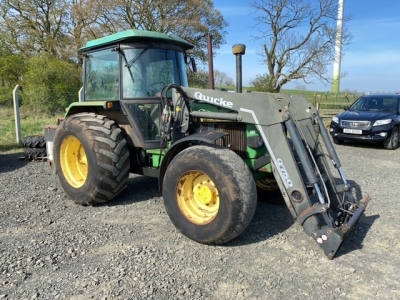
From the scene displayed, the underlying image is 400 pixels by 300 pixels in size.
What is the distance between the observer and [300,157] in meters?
3.31

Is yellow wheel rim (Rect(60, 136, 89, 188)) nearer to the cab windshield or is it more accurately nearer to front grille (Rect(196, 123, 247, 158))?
the cab windshield

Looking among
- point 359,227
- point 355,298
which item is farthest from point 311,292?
point 359,227

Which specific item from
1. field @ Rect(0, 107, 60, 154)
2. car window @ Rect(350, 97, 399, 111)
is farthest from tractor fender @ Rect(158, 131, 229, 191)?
car window @ Rect(350, 97, 399, 111)

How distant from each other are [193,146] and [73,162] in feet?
7.72

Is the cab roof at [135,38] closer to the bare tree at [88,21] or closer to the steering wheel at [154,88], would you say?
the steering wheel at [154,88]

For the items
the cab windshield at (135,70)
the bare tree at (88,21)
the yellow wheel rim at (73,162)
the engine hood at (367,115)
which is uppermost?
the bare tree at (88,21)

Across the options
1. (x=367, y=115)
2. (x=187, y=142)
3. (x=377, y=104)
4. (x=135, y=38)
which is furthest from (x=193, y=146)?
(x=377, y=104)

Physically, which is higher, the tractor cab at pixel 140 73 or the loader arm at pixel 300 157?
the tractor cab at pixel 140 73

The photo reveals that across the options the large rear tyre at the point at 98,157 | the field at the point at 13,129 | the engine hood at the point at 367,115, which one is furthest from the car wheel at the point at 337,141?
the field at the point at 13,129

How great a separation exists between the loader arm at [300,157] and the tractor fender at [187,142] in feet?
0.88

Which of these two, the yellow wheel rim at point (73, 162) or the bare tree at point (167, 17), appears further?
the bare tree at point (167, 17)

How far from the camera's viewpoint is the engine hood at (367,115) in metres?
9.97

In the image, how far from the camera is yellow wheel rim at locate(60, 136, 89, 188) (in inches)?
196

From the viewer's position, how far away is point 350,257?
10.8 feet
